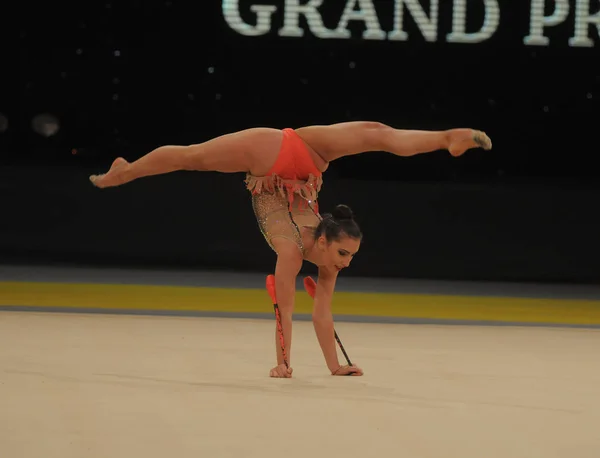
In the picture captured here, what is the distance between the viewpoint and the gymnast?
4367 millimetres

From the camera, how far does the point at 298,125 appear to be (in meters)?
8.15

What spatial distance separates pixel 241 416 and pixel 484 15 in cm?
514

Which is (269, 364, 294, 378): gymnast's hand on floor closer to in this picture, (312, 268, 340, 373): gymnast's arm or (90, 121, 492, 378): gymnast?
(90, 121, 492, 378): gymnast

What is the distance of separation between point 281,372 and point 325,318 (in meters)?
0.31

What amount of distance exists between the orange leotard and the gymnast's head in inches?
4.2

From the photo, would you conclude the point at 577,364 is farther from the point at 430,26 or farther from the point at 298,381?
the point at 430,26

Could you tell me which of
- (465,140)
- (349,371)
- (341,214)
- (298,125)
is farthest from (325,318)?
(298,125)

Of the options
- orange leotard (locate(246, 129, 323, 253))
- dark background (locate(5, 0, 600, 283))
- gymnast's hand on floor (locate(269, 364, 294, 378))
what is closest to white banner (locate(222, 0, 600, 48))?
dark background (locate(5, 0, 600, 283))

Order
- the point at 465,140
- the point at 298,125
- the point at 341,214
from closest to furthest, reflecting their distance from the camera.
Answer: the point at 465,140, the point at 341,214, the point at 298,125

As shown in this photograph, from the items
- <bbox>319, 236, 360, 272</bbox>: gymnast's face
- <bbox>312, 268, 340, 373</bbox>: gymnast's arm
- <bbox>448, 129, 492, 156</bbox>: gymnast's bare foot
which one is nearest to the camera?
<bbox>448, 129, 492, 156</bbox>: gymnast's bare foot

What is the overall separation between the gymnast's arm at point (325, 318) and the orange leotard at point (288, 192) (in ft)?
0.67

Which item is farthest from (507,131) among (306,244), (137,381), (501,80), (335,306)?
(137,381)

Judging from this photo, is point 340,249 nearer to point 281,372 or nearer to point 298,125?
point 281,372

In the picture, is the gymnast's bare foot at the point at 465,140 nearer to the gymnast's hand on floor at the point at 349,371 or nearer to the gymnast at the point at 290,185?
the gymnast at the point at 290,185
